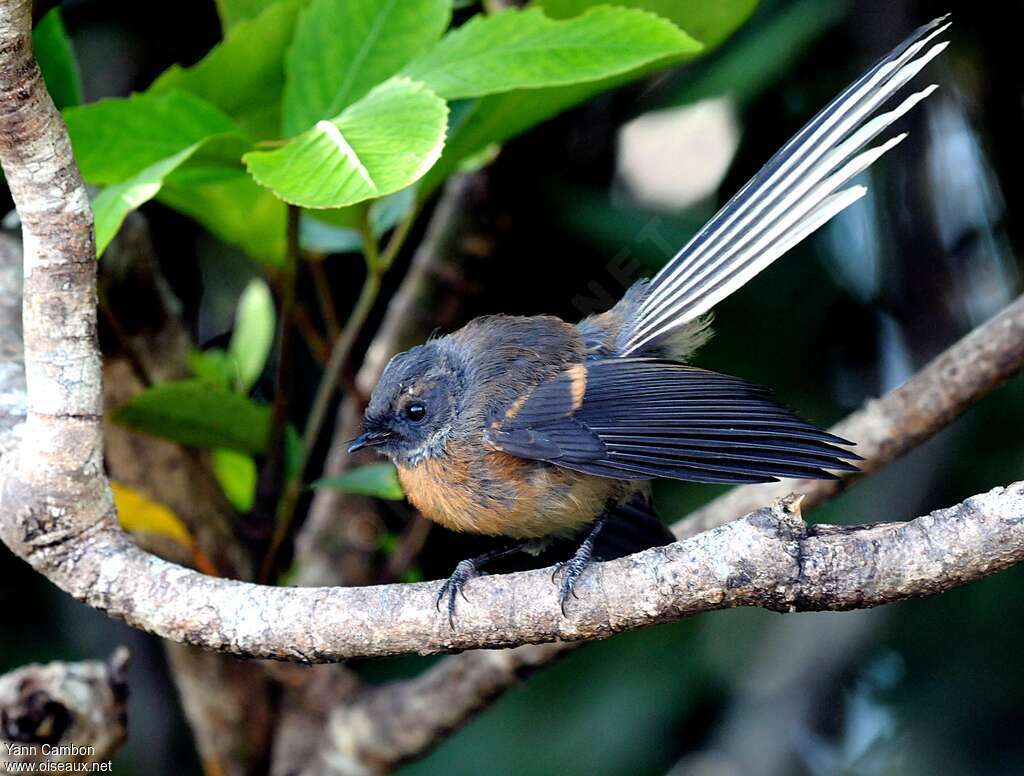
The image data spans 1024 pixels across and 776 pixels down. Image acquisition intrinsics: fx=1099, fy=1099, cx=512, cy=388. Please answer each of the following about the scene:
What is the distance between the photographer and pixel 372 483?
259cm

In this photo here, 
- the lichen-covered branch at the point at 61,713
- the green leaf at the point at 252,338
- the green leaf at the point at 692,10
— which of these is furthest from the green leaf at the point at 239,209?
the lichen-covered branch at the point at 61,713

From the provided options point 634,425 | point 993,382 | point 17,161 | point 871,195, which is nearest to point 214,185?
point 17,161

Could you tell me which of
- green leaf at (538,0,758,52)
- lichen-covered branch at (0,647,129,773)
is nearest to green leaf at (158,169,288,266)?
green leaf at (538,0,758,52)

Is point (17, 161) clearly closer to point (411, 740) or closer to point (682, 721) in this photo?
point (411, 740)

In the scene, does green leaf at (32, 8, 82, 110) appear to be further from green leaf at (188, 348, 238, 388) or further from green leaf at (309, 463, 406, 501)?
green leaf at (309, 463, 406, 501)

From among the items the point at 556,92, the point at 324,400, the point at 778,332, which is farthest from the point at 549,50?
the point at 778,332

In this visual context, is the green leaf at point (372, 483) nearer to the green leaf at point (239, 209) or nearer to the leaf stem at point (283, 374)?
the leaf stem at point (283, 374)

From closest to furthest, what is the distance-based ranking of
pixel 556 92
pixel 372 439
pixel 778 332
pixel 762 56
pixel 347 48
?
pixel 347 48 < pixel 556 92 < pixel 372 439 < pixel 762 56 < pixel 778 332

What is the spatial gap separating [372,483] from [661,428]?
2.53 feet

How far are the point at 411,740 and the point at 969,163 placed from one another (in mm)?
2392

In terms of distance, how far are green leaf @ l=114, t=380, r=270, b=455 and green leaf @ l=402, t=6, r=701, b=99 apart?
81 centimetres

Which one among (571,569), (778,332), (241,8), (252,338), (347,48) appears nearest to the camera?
(571,569)

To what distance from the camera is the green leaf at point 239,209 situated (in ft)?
8.19

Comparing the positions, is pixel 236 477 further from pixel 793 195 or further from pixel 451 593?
pixel 793 195
